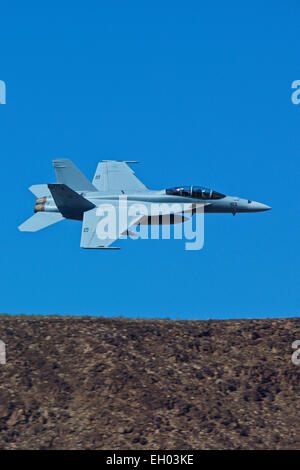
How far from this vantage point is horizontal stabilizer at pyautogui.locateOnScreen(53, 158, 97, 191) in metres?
46.7

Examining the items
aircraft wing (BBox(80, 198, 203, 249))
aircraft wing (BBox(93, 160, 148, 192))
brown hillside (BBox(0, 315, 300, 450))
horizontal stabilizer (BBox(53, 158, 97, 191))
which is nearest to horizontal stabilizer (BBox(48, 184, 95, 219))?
aircraft wing (BBox(80, 198, 203, 249))

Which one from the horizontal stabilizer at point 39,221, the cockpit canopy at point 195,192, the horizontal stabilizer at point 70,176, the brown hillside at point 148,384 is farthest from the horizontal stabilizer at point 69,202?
the brown hillside at point 148,384

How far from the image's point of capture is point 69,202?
1714 inches

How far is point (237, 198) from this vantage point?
44.5m

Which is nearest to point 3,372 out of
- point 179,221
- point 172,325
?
point 172,325

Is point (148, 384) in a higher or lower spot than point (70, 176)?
lower

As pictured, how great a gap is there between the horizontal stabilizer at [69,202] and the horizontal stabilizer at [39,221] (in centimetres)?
87

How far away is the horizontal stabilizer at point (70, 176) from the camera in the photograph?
4666 cm

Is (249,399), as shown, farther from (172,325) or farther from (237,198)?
(237,198)

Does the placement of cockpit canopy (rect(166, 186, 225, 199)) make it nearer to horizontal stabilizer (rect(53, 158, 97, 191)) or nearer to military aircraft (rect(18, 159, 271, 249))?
military aircraft (rect(18, 159, 271, 249))

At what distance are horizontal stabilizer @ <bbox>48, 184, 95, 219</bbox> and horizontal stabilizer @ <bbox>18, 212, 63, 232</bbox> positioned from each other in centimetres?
87

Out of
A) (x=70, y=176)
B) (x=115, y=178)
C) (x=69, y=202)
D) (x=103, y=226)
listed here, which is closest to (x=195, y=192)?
(x=103, y=226)

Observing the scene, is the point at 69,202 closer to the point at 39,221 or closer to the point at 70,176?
the point at 39,221

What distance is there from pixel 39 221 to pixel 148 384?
48.5 ft
